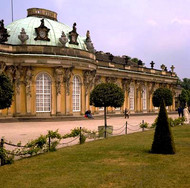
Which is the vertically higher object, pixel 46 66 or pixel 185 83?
pixel 185 83

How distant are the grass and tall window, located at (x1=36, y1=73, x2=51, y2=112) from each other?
17.5m

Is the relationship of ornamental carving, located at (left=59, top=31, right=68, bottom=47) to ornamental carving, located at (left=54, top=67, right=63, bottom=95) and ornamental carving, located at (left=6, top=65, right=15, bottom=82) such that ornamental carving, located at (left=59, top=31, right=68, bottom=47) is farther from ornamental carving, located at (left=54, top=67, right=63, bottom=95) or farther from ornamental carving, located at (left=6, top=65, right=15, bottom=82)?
ornamental carving, located at (left=6, top=65, right=15, bottom=82)

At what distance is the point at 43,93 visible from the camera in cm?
2858

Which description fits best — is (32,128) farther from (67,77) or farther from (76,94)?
(76,94)

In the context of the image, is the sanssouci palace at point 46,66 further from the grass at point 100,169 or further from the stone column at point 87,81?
the grass at point 100,169

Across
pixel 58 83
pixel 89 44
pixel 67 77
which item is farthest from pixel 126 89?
pixel 58 83

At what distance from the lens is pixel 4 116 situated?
88.3 ft

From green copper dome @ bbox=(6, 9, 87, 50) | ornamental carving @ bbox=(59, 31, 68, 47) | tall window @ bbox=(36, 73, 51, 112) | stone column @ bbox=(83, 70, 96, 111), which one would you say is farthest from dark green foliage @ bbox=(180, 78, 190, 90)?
tall window @ bbox=(36, 73, 51, 112)

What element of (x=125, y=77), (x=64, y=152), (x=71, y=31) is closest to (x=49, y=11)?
(x=71, y=31)

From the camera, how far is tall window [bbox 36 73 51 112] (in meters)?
28.4

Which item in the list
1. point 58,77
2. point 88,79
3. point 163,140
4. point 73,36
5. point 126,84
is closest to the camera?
point 163,140

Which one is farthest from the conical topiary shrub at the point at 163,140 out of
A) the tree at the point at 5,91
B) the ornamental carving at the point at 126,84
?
the ornamental carving at the point at 126,84

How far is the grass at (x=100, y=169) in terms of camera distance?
276 inches

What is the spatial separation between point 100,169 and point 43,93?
69.1ft
